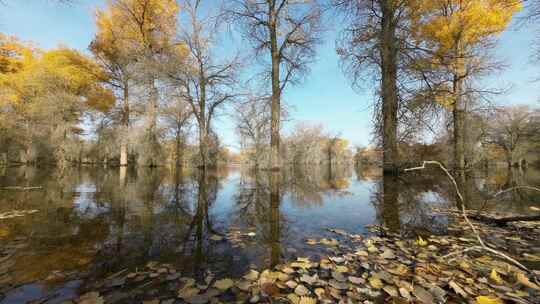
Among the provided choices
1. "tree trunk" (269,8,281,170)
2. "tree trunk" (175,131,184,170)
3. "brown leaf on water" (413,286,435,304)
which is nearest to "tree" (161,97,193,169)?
"tree trunk" (175,131,184,170)

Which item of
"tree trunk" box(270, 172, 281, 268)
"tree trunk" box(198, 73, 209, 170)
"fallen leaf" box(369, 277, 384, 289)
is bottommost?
"tree trunk" box(270, 172, 281, 268)

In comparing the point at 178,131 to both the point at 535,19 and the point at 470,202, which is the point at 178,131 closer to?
the point at 470,202

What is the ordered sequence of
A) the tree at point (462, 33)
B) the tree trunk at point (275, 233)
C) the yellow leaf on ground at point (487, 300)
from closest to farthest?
the yellow leaf on ground at point (487, 300) < the tree trunk at point (275, 233) < the tree at point (462, 33)

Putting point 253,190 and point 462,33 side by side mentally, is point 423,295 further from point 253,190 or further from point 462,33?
point 462,33

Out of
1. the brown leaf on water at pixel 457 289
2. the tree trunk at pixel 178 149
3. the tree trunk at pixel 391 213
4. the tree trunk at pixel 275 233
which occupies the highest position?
the tree trunk at pixel 178 149

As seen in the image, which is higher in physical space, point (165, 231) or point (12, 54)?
point (12, 54)

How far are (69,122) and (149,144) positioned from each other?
5.15 metres

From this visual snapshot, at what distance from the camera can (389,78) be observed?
6.68 metres

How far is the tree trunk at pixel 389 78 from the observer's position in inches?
257

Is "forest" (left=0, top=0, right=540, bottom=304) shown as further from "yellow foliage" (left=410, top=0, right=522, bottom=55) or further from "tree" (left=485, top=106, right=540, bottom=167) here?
"tree" (left=485, top=106, right=540, bottom=167)

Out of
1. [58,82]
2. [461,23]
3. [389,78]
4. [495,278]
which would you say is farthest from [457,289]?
[58,82]

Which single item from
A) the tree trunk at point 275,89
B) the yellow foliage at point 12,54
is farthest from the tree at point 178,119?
the yellow foliage at point 12,54

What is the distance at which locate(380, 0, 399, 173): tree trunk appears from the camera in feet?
21.5

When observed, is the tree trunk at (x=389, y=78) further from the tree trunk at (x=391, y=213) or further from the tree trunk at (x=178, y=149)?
the tree trunk at (x=178, y=149)
